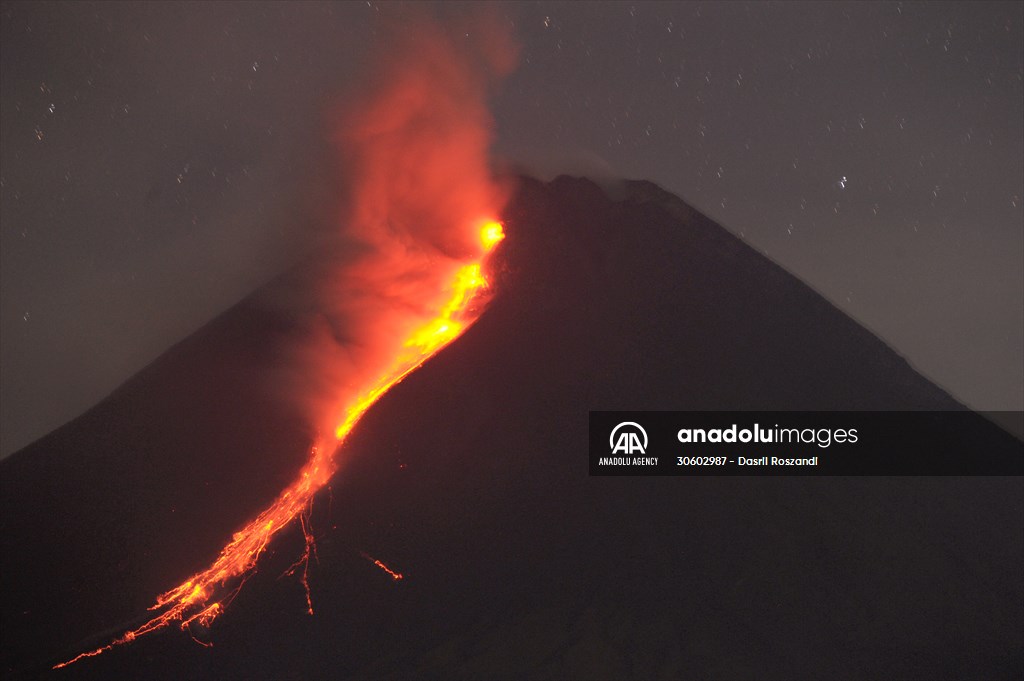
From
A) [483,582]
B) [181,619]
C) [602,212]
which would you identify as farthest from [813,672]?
[602,212]

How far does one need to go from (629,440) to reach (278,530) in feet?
22.0

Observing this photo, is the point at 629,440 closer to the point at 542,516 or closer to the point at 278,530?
the point at 542,516

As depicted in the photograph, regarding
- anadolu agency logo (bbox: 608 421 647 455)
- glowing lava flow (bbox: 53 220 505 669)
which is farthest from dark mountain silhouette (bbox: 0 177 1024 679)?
anadolu agency logo (bbox: 608 421 647 455)

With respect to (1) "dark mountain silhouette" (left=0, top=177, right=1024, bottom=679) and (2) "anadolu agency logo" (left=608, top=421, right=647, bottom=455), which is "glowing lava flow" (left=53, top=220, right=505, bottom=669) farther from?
(2) "anadolu agency logo" (left=608, top=421, right=647, bottom=455)

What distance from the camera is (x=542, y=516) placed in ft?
50.5

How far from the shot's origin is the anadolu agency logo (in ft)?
51.9

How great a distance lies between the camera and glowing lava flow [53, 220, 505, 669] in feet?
42.6

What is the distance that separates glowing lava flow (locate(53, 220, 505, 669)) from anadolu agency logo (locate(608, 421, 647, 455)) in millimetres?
4084

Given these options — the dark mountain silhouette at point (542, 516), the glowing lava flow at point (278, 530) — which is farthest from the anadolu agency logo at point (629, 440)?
the glowing lava flow at point (278, 530)

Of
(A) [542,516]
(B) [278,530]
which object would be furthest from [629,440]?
(B) [278,530]

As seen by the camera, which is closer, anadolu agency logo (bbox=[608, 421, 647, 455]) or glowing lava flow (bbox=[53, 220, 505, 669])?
glowing lava flow (bbox=[53, 220, 505, 669])

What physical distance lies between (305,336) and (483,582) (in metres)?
7.33

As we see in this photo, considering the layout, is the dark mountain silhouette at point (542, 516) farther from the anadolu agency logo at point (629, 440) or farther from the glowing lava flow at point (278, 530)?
the anadolu agency logo at point (629, 440)

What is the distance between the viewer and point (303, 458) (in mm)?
15359
